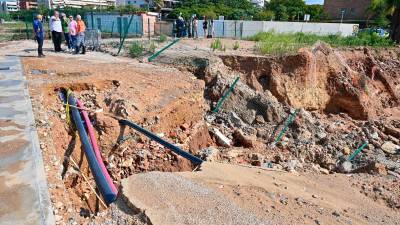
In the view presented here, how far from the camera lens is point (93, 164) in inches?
198

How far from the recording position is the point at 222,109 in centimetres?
1075

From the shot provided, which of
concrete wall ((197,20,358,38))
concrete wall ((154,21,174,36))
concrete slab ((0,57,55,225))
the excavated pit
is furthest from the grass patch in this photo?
concrete slab ((0,57,55,225))

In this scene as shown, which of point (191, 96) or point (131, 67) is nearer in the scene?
point (191, 96)

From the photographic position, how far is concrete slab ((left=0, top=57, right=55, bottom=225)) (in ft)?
11.3

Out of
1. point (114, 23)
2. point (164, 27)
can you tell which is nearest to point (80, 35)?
point (114, 23)

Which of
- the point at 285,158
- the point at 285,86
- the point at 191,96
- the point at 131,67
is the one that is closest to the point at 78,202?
the point at 191,96

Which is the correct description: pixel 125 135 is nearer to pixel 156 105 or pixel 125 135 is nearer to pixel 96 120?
pixel 96 120

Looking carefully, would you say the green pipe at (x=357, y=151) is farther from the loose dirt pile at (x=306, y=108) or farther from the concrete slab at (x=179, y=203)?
the concrete slab at (x=179, y=203)

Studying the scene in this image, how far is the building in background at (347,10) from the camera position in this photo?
4275 cm

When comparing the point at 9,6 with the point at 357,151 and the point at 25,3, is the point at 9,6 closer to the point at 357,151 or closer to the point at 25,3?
the point at 25,3

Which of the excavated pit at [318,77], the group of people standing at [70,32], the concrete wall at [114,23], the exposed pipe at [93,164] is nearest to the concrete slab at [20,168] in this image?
the exposed pipe at [93,164]

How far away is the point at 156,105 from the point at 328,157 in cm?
507

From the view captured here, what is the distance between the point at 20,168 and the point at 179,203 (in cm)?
202

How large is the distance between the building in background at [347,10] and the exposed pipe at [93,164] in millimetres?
41939
